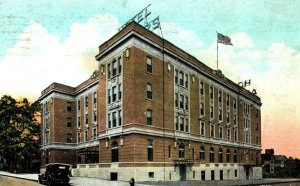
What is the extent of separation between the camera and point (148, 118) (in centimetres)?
3784

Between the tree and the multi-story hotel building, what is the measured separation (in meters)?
4.45

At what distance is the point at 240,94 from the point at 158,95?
27.4 metres

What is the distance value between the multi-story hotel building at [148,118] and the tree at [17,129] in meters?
4.45

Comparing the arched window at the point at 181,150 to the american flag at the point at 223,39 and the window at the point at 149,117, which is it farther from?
the american flag at the point at 223,39

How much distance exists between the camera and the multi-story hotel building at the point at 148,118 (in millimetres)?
36781

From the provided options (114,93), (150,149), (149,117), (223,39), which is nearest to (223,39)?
(223,39)

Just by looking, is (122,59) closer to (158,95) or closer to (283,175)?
(158,95)

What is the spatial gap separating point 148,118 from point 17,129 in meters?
37.0

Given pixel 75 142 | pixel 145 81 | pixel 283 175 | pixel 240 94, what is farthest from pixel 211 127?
pixel 283 175

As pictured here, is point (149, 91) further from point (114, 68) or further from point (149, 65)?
point (114, 68)

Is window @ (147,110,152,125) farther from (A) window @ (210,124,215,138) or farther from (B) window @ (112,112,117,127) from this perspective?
(A) window @ (210,124,215,138)

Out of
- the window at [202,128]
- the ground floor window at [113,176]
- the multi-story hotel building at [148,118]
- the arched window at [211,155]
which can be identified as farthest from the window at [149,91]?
the arched window at [211,155]

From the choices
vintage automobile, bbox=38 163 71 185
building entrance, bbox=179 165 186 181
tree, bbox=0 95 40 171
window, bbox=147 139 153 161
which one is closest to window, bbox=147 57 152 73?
window, bbox=147 139 153 161

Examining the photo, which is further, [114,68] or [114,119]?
[114,68]
